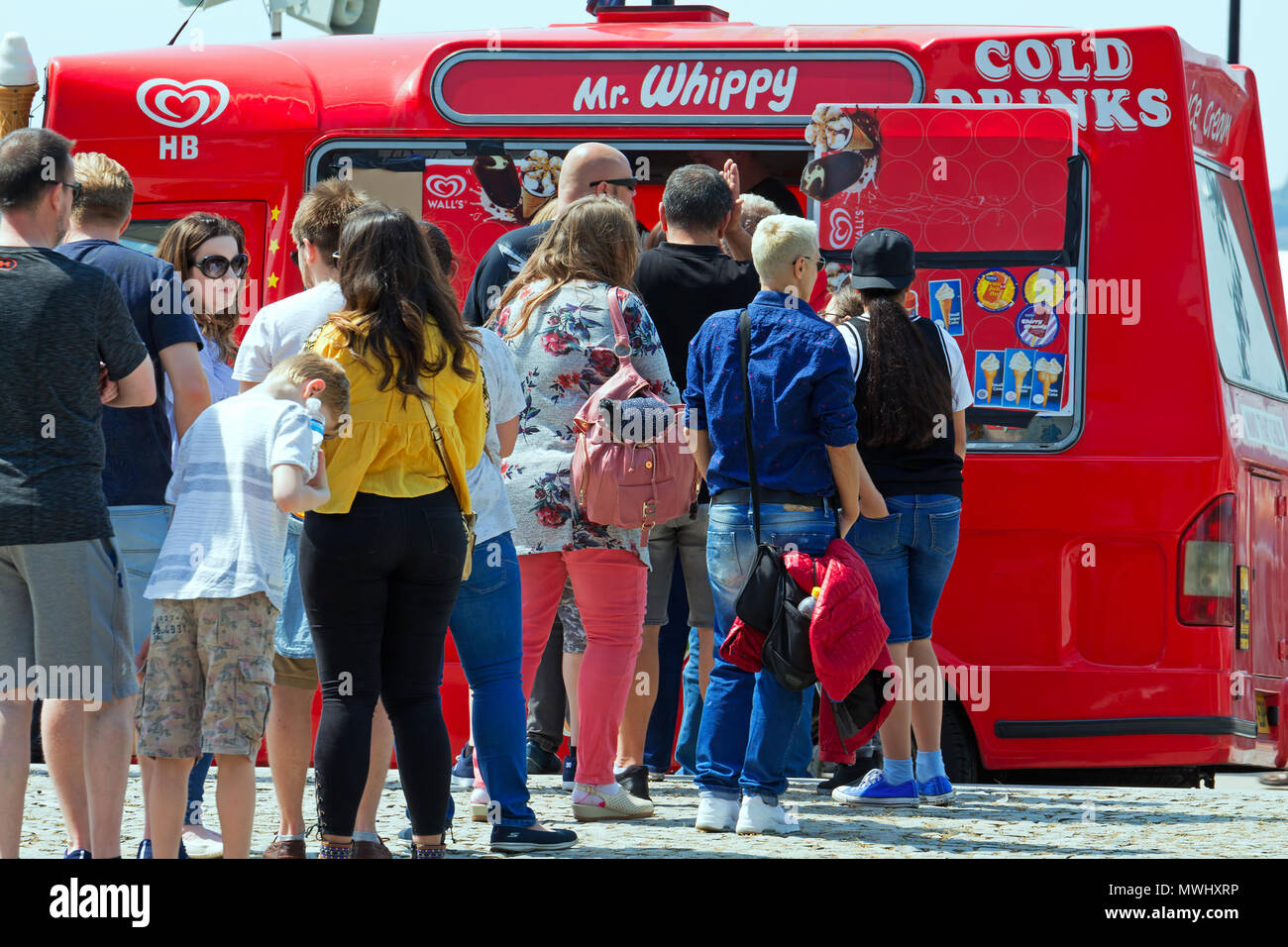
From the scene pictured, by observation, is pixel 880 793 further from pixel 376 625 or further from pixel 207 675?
pixel 207 675

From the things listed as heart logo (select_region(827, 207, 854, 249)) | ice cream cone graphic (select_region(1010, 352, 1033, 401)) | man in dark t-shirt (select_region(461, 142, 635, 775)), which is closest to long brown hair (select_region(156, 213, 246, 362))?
man in dark t-shirt (select_region(461, 142, 635, 775))

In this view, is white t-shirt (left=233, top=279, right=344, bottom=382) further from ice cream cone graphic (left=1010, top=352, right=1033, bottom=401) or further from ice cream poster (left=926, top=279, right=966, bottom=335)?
ice cream cone graphic (left=1010, top=352, right=1033, bottom=401)

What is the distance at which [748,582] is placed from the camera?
16.2 feet

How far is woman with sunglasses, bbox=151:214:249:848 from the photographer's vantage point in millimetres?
4875

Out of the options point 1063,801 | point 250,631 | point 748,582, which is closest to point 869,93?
point 748,582

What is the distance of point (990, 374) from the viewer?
612cm

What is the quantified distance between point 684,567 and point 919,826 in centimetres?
115

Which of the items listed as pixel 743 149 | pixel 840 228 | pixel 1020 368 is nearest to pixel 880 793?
pixel 1020 368

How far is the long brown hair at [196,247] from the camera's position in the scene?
4.98 meters

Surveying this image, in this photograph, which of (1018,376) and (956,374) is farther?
(1018,376)

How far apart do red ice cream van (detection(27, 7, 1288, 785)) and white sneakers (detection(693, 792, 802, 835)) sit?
4.19 feet

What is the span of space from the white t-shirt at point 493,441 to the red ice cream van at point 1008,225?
178 centimetres

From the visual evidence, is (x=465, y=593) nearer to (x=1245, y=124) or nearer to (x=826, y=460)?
(x=826, y=460)

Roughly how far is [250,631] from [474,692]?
2.61 ft
